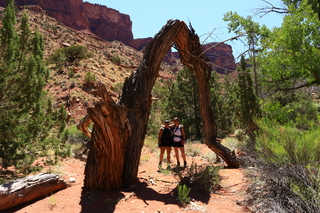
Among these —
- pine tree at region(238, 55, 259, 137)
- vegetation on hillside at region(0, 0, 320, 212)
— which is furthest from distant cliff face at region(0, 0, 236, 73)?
vegetation on hillside at region(0, 0, 320, 212)

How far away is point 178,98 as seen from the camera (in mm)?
16609

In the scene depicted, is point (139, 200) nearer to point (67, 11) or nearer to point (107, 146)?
point (107, 146)

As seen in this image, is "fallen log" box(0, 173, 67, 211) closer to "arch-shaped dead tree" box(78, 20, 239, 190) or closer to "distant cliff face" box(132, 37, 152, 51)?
"arch-shaped dead tree" box(78, 20, 239, 190)

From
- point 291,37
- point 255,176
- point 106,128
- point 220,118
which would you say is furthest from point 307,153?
point 220,118

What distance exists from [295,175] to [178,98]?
13.5 metres

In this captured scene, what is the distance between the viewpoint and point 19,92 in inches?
230

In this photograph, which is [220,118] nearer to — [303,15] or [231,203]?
[303,15]

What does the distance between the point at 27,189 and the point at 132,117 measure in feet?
7.19

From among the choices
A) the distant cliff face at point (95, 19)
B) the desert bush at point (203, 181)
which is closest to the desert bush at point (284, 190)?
the desert bush at point (203, 181)

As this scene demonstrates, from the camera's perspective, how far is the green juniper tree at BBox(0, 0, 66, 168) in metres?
5.34

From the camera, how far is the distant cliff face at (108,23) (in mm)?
85625

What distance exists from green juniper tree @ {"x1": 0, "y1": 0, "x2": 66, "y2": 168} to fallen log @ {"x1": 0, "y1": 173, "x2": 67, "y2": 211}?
6.74 feet

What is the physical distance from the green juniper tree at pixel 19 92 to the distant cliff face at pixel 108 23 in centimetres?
8331

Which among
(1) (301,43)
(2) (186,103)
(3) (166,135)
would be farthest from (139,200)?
(2) (186,103)
